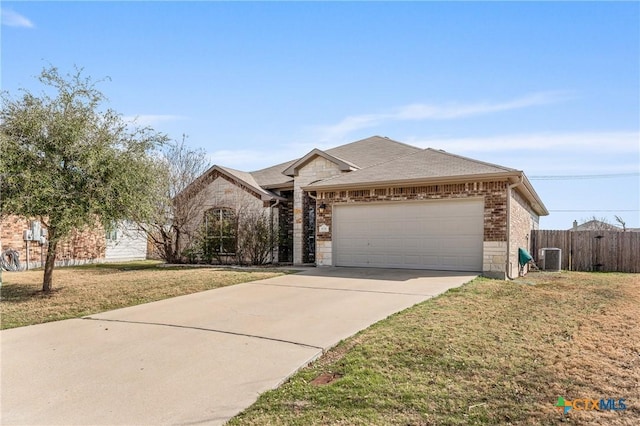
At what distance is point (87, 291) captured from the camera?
388 inches

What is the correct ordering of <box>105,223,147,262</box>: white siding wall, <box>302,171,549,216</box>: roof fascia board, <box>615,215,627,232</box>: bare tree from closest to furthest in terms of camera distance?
<box>302,171,549,216</box>: roof fascia board < <box>105,223,147,262</box>: white siding wall < <box>615,215,627,232</box>: bare tree

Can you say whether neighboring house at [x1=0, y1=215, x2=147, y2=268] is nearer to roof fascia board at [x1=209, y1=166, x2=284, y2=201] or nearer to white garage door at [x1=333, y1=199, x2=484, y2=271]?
roof fascia board at [x1=209, y1=166, x2=284, y2=201]

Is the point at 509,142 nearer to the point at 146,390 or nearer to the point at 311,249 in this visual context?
the point at 311,249

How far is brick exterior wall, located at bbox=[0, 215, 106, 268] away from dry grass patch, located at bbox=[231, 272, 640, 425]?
35.4 feet

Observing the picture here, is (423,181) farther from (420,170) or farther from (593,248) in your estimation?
(593,248)

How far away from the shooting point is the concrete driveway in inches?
141

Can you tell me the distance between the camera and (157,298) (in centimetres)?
867

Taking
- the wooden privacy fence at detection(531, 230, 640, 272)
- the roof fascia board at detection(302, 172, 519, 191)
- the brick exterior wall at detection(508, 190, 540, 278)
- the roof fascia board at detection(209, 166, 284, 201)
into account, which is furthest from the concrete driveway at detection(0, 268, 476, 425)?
the wooden privacy fence at detection(531, 230, 640, 272)

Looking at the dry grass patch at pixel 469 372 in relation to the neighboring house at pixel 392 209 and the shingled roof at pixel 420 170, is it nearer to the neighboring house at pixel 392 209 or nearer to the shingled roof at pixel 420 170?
the neighboring house at pixel 392 209

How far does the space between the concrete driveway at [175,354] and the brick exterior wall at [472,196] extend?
4.15 metres

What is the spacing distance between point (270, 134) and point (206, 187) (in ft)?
13.6

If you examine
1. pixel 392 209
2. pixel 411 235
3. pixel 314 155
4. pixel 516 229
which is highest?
pixel 314 155

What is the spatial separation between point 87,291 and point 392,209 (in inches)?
351

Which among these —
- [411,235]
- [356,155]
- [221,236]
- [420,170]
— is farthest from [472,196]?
[221,236]
